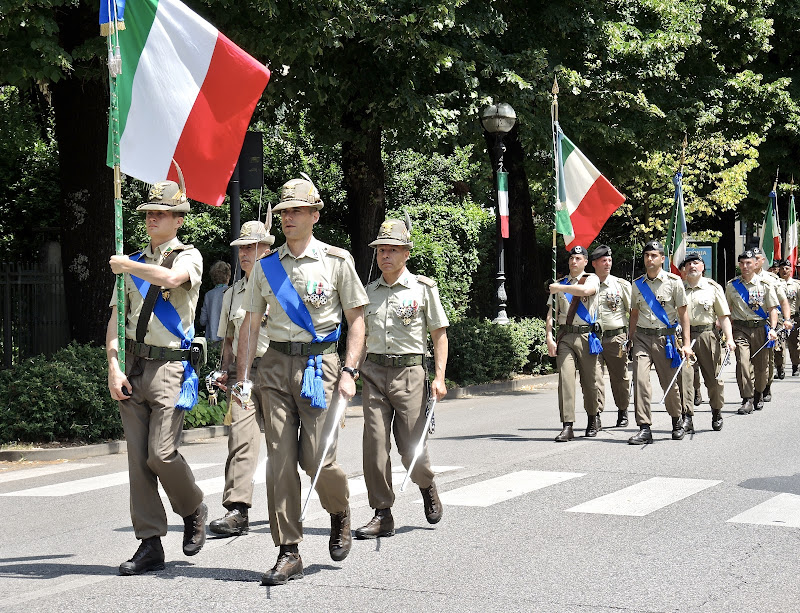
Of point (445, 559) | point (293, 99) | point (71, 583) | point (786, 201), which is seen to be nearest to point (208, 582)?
point (71, 583)

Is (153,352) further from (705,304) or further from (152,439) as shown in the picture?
(705,304)

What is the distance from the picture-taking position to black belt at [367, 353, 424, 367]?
761cm

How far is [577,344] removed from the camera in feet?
41.4

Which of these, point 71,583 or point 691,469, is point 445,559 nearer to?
point 71,583

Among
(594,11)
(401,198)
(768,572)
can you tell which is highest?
(594,11)

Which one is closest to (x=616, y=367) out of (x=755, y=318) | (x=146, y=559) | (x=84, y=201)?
(x=755, y=318)

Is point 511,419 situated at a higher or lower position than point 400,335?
lower

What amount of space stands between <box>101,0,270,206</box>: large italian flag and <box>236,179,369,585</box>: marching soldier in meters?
1.09

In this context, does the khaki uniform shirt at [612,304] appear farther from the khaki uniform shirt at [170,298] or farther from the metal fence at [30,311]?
the metal fence at [30,311]

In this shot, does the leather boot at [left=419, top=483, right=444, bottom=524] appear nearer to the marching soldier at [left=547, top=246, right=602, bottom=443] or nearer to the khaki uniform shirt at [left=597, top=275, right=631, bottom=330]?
the marching soldier at [left=547, top=246, right=602, bottom=443]

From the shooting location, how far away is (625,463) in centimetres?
1052

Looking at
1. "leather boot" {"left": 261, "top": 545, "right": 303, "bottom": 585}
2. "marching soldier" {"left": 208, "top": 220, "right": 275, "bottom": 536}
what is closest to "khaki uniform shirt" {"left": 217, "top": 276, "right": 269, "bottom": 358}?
"marching soldier" {"left": 208, "top": 220, "right": 275, "bottom": 536}

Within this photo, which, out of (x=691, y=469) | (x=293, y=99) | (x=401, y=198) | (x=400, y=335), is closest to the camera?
(x=400, y=335)

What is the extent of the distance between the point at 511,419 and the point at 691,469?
503 centimetres
